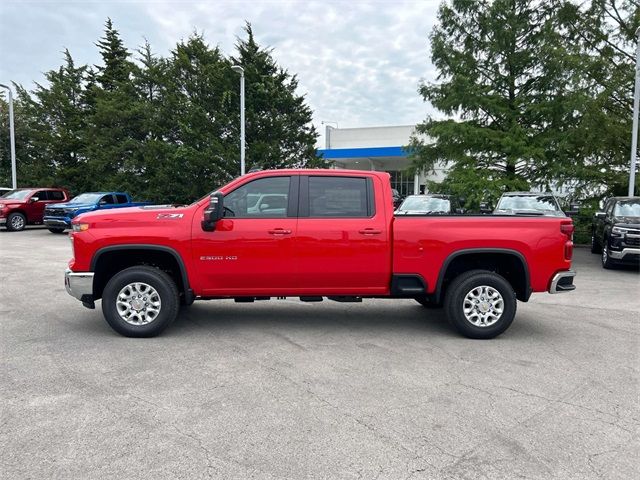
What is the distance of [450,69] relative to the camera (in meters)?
19.6

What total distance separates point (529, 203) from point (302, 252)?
33.4ft

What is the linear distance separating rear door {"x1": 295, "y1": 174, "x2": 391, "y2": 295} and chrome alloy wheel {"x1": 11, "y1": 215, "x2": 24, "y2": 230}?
1923 centimetres

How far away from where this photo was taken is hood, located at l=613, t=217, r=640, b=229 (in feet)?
35.0

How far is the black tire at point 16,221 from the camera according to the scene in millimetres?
20016

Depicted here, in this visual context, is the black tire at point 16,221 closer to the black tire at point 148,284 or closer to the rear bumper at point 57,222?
the rear bumper at point 57,222

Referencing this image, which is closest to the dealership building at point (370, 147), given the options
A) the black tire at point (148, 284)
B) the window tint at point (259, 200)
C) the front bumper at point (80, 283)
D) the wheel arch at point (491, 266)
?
the wheel arch at point (491, 266)

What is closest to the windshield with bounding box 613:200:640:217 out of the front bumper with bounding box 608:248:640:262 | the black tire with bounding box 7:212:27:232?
the front bumper with bounding box 608:248:640:262

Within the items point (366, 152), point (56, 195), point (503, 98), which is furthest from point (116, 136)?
point (503, 98)

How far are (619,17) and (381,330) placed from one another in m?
17.6

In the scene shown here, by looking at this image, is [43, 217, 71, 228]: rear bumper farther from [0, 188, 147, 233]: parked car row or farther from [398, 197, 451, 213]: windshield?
[398, 197, 451, 213]: windshield

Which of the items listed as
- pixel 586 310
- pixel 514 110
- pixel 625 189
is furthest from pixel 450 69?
pixel 586 310

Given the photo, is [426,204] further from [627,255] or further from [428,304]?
[428,304]

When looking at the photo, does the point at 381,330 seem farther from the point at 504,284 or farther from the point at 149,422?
the point at 149,422

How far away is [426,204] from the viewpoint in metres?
15.5
